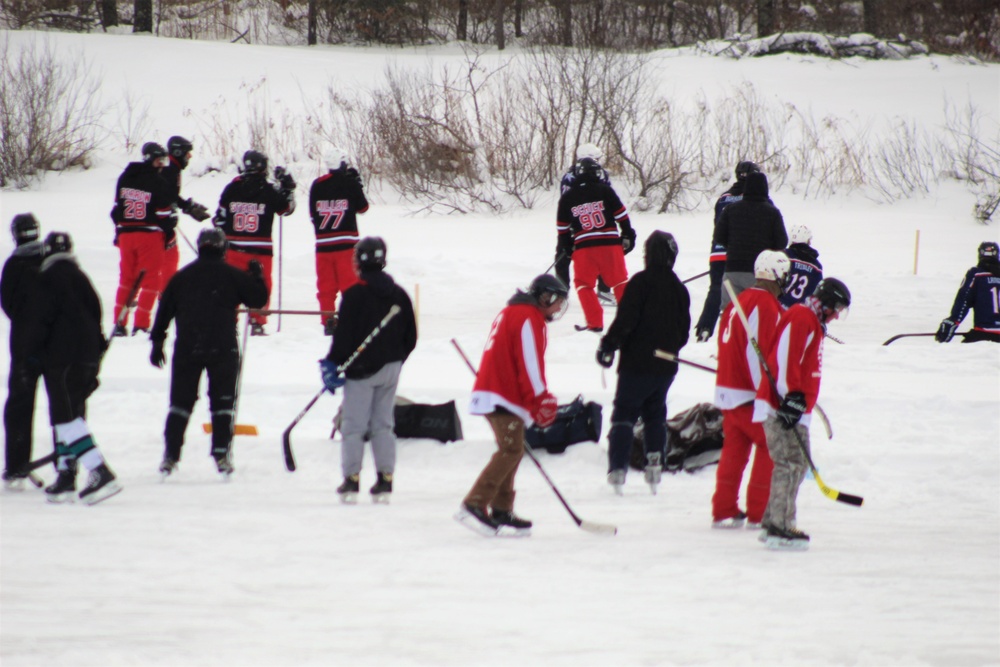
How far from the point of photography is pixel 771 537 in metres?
6.03

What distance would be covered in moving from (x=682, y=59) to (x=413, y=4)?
866 cm

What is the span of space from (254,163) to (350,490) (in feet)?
15.9

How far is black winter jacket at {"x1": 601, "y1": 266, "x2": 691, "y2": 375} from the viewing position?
704 cm

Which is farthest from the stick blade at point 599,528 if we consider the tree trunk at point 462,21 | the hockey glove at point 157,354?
the tree trunk at point 462,21

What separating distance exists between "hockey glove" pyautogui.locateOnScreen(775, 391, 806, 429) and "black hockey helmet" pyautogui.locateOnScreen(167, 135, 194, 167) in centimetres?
708

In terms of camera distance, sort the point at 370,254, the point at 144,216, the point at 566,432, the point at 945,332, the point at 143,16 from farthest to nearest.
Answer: the point at 143,16
the point at 945,332
the point at 144,216
the point at 566,432
the point at 370,254

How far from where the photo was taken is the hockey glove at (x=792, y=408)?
18.9 ft

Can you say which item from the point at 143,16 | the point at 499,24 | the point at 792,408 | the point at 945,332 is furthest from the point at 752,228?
the point at 143,16

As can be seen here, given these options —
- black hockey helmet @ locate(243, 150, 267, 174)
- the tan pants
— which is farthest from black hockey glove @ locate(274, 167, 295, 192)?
the tan pants

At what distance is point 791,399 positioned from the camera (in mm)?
5793

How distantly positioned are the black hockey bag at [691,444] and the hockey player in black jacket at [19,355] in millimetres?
3894

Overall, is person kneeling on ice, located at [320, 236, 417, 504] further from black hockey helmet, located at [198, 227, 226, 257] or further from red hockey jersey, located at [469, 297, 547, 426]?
black hockey helmet, located at [198, 227, 226, 257]

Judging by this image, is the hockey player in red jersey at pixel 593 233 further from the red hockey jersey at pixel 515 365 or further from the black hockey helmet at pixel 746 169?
the red hockey jersey at pixel 515 365

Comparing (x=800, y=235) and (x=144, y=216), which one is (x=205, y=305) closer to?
(x=144, y=216)
